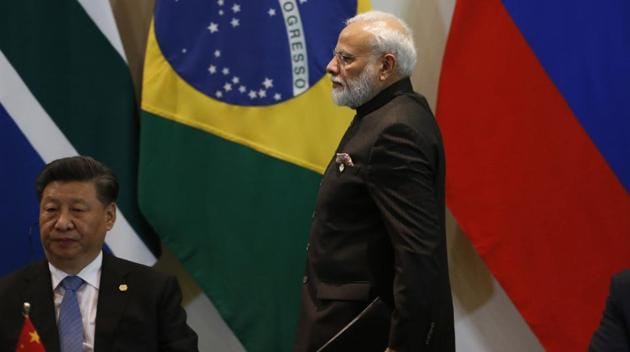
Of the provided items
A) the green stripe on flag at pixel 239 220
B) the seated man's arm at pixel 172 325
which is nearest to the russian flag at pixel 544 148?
the green stripe on flag at pixel 239 220

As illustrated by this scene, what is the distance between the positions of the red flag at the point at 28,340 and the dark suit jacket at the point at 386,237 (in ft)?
2.03

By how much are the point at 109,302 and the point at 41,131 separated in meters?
1.12

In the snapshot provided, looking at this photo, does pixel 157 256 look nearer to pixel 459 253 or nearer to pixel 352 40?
pixel 459 253

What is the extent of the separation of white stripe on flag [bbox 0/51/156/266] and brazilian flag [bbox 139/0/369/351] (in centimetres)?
10

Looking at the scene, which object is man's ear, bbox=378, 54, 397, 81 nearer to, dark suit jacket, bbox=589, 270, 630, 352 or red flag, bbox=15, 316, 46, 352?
dark suit jacket, bbox=589, 270, 630, 352

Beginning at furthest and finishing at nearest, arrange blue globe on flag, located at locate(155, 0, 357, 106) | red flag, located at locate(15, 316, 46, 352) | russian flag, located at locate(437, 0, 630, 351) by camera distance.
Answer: blue globe on flag, located at locate(155, 0, 357, 106), russian flag, located at locate(437, 0, 630, 351), red flag, located at locate(15, 316, 46, 352)

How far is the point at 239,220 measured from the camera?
3.36 metres

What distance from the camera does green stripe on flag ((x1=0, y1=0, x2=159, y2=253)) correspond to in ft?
10.7

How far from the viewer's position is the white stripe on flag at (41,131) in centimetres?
326

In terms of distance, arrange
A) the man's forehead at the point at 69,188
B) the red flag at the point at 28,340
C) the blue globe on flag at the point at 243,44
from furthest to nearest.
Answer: the blue globe on flag at the point at 243,44 < the man's forehead at the point at 69,188 < the red flag at the point at 28,340

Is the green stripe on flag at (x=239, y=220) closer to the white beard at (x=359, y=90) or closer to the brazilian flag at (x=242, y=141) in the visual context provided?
the brazilian flag at (x=242, y=141)

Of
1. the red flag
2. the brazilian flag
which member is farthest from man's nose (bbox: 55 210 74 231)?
the brazilian flag

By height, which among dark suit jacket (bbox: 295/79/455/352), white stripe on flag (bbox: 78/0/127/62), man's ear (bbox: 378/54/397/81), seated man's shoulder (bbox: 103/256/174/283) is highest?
white stripe on flag (bbox: 78/0/127/62)

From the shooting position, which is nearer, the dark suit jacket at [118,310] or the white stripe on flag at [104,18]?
the dark suit jacket at [118,310]
